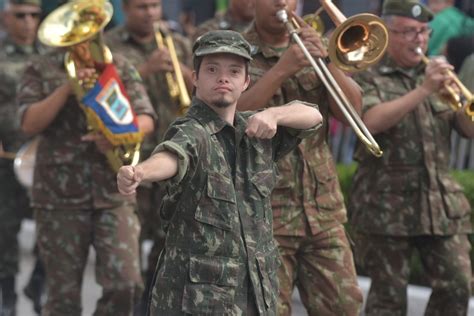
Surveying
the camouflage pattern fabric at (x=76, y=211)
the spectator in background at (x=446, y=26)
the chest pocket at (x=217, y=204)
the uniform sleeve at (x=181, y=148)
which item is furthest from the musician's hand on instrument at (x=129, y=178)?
the spectator in background at (x=446, y=26)

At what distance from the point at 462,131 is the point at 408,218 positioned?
0.57m

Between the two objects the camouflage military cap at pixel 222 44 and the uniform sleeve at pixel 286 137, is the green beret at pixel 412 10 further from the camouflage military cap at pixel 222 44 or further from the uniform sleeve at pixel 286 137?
the camouflage military cap at pixel 222 44

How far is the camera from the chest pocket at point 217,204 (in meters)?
5.67

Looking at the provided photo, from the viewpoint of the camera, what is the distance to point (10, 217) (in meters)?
10.0

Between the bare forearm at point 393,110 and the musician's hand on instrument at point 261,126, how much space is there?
6.92 feet

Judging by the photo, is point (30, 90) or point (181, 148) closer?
point (181, 148)

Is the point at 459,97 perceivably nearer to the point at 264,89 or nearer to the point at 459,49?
the point at 264,89

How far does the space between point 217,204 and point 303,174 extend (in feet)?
4.63

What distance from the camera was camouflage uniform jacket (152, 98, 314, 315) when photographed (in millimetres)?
5652

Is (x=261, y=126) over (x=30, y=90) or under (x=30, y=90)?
over

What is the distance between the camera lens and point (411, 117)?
A: 8000 millimetres

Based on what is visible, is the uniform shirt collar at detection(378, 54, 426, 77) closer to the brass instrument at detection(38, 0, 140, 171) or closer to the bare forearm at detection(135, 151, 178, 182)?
the brass instrument at detection(38, 0, 140, 171)

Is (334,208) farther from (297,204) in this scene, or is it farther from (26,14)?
(26,14)

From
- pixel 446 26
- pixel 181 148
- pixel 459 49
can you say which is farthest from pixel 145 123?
pixel 446 26
